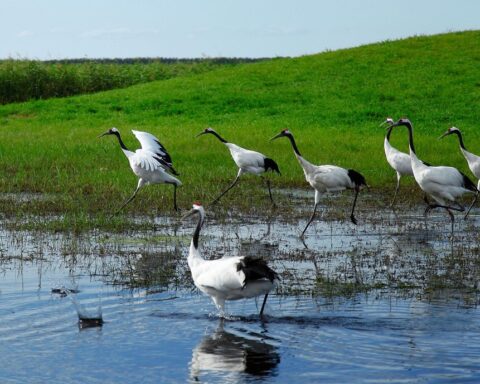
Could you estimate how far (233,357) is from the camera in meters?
7.30

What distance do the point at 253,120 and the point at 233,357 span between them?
20.4 m

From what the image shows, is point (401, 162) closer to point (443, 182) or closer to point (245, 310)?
point (443, 182)

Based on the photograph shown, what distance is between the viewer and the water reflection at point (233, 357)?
6.90m

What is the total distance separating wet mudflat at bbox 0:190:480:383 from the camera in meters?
6.97

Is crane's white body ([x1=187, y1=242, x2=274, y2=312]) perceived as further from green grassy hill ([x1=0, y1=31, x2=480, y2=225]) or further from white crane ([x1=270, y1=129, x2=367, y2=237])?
green grassy hill ([x1=0, y1=31, x2=480, y2=225])

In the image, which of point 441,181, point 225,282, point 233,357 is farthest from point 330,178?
point 233,357

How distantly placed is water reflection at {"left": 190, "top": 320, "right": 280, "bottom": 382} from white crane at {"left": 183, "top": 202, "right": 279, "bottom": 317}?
0.36 metres

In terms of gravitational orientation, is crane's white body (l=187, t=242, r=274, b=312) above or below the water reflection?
above

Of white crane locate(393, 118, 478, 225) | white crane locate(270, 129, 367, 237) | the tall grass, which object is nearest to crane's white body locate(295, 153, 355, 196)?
white crane locate(270, 129, 367, 237)

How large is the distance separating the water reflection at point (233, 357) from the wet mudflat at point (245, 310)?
Result: 0.01m

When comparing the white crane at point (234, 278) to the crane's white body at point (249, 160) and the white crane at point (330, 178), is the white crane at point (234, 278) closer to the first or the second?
the white crane at point (330, 178)

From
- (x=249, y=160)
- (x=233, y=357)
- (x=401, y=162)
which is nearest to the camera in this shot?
(x=233, y=357)

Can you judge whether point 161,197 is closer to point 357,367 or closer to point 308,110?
point 357,367

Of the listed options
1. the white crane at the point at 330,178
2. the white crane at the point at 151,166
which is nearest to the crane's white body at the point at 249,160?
the white crane at the point at 151,166
